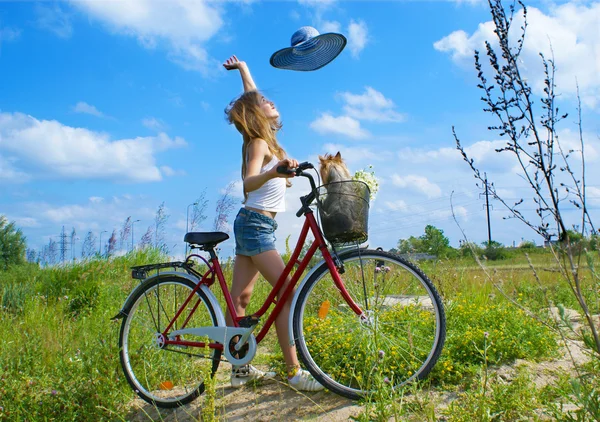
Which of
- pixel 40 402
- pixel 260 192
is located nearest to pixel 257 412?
pixel 260 192

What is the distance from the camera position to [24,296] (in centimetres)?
789

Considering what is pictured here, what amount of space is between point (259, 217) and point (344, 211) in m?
0.71

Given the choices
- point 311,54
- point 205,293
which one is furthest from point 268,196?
point 311,54

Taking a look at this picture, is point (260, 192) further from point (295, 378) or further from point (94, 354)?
point (94, 354)

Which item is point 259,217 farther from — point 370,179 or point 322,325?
point 370,179

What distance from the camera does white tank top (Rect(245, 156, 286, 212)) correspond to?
155 inches

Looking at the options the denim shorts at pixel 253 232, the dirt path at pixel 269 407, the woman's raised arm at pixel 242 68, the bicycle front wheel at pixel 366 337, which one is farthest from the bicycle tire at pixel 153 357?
the woman's raised arm at pixel 242 68

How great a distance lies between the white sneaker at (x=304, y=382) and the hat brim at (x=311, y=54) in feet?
8.11

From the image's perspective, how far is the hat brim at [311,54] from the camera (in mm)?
4512

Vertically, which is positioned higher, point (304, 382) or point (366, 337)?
point (366, 337)

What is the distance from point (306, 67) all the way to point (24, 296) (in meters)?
5.51

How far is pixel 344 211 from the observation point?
3475mm

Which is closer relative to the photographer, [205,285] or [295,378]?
[295,378]

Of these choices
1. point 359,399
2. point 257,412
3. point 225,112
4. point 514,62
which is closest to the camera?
point 514,62
